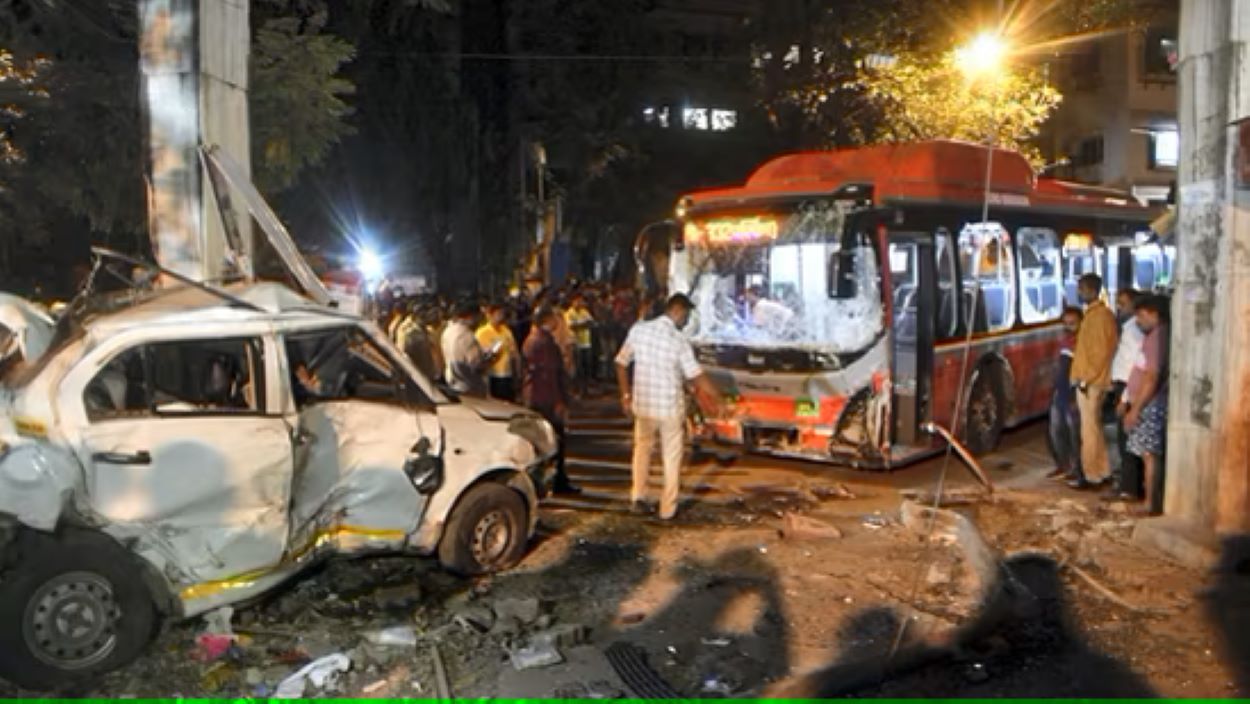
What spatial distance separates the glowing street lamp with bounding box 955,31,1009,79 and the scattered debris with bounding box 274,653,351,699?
17854 millimetres

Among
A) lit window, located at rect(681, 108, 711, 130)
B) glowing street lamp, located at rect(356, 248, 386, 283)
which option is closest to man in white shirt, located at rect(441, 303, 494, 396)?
glowing street lamp, located at rect(356, 248, 386, 283)

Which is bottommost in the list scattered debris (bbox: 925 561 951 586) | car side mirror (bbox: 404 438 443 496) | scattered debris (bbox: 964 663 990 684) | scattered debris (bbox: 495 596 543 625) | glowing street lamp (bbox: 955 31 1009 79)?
scattered debris (bbox: 964 663 990 684)

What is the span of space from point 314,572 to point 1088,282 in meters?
7.28

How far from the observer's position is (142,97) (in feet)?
27.2

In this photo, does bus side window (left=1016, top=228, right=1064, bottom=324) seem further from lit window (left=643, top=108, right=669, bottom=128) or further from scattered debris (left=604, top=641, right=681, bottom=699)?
lit window (left=643, top=108, right=669, bottom=128)

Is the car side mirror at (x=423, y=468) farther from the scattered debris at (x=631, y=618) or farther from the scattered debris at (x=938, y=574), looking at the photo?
the scattered debris at (x=938, y=574)

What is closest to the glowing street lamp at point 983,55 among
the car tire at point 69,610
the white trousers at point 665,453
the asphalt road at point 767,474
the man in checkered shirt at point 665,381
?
the asphalt road at point 767,474

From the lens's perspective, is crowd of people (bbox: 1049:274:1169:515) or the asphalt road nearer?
crowd of people (bbox: 1049:274:1169:515)

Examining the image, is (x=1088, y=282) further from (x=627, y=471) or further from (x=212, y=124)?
(x=212, y=124)

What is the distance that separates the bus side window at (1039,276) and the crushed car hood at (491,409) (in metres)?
7.03

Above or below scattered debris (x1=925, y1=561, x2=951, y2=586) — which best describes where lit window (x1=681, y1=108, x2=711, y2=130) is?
above

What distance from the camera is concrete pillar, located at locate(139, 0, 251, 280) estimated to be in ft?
26.7

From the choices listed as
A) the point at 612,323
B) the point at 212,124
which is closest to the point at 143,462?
the point at 212,124

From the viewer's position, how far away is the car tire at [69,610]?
5188 millimetres
